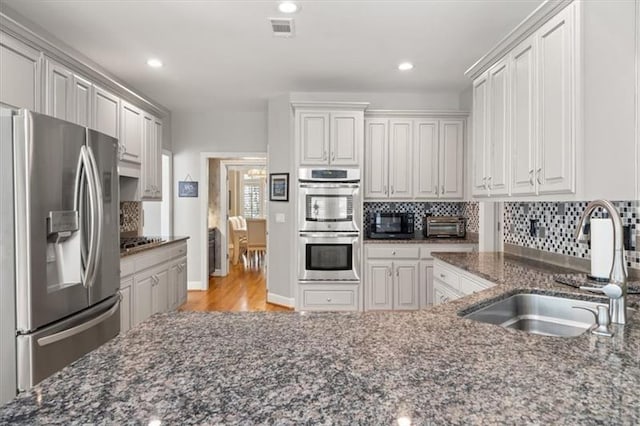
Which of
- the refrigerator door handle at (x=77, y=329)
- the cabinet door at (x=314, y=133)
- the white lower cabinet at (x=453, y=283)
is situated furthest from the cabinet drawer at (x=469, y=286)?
the refrigerator door handle at (x=77, y=329)

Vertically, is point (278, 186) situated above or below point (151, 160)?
below

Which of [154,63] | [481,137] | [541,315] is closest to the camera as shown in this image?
[541,315]

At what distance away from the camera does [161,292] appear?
3863mm

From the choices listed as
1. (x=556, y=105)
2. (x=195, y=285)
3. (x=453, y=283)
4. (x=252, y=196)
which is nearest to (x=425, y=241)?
(x=453, y=283)

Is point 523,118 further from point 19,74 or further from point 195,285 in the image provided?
point 195,285

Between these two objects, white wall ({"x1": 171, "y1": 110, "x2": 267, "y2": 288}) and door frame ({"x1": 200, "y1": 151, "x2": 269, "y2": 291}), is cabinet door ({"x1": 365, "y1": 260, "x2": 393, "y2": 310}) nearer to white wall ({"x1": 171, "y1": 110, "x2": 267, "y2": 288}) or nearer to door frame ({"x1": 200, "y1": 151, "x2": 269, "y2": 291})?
door frame ({"x1": 200, "y1": 151, "x2": 269, "y2": 291})

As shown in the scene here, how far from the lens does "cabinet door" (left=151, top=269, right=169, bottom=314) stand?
371cm

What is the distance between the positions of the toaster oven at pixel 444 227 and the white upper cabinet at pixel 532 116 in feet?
5.30

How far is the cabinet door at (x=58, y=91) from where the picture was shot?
2.67 m

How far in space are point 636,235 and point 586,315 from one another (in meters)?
0.66

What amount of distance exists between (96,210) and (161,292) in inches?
65.3

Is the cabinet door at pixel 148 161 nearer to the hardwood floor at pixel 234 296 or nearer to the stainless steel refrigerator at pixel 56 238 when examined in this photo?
the hardwood floor at pixel 234 296

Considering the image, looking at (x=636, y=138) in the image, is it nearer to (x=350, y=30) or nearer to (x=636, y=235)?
(x=636, y=235)

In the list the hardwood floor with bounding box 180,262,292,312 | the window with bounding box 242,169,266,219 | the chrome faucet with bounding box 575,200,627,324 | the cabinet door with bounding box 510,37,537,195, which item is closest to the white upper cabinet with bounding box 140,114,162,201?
the hardwood floor with bounding box 180,262,292,312
